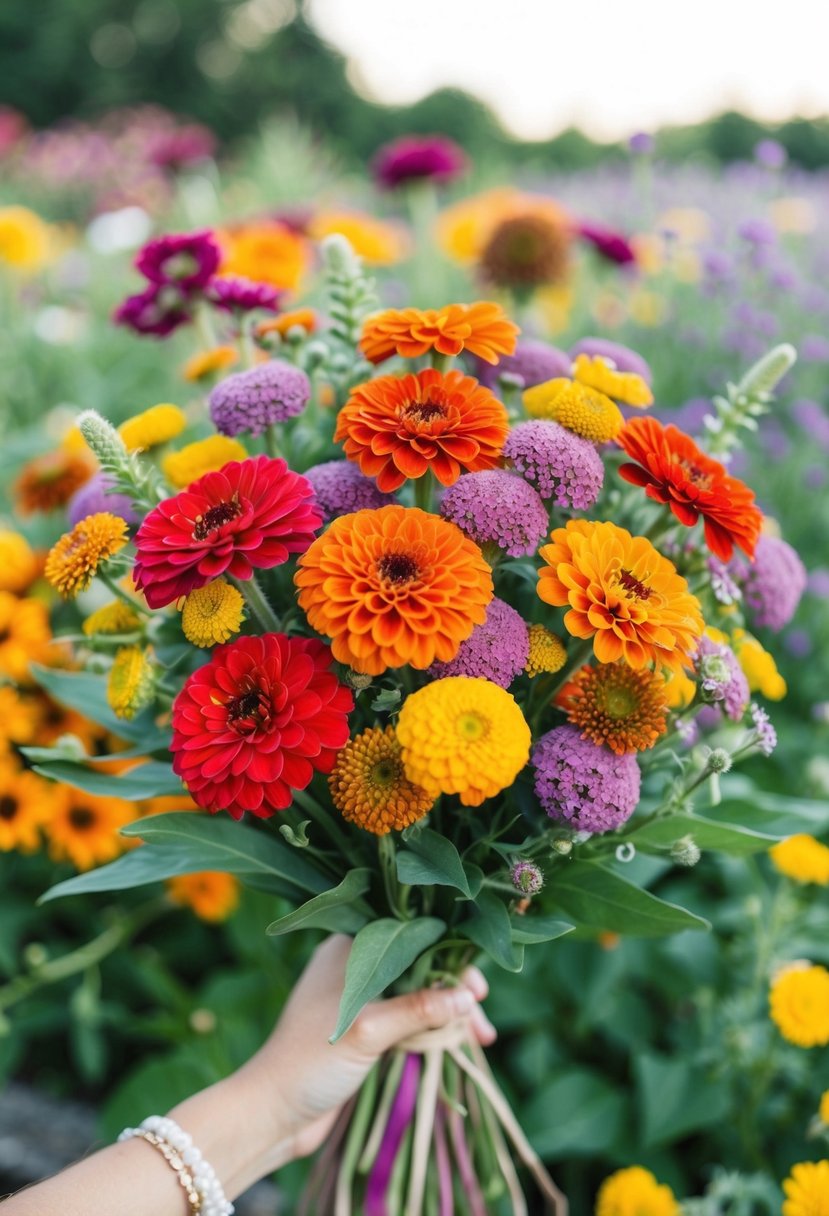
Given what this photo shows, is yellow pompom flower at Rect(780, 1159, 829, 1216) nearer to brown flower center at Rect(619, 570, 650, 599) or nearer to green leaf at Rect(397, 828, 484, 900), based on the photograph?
green leaf at Rect(397, 828, 484, 900)

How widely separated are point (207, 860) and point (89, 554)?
0.29 metres

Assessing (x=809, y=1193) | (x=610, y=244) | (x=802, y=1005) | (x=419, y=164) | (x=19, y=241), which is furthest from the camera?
(x=419, y=164)

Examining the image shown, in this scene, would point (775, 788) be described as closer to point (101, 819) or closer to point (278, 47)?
point (101, 819)

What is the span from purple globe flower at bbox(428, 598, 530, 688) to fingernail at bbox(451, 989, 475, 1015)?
37 cm

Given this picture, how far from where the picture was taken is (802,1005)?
1.03 m

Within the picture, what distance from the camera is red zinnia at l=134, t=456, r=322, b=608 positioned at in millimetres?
619

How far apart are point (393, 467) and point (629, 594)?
0.64ft

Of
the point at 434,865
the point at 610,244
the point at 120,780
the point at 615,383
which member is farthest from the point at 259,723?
the point at 610,244

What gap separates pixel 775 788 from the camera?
60.1 inches

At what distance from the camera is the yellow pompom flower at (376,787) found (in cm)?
64

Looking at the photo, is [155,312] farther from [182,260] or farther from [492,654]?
[492,654]

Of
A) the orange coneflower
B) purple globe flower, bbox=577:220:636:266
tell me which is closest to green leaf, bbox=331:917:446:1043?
the orange coneflower

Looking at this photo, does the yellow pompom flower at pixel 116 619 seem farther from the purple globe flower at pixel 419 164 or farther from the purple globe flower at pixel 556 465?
the purple globe flower at pixel 419 164

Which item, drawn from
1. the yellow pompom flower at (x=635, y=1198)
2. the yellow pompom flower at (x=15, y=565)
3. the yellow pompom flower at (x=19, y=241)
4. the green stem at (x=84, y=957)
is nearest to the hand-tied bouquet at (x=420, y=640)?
the yellow pompom flower at (x=635, y=1198)
